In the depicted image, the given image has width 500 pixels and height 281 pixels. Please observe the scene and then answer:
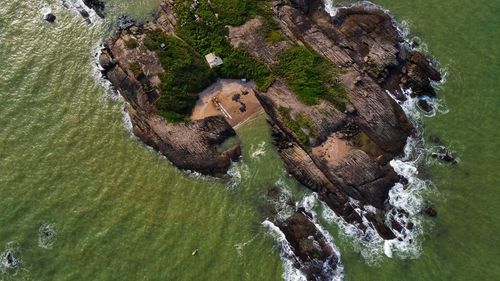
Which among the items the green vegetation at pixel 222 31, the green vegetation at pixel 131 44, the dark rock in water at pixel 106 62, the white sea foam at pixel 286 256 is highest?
the green vegetation at pixel 222 31

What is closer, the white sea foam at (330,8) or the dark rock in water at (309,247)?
the dark rock in water at (309,247)

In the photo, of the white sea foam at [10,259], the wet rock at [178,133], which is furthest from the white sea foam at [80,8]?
the white sea foam at [10,259]

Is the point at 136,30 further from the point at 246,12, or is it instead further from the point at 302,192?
the point at 302,192

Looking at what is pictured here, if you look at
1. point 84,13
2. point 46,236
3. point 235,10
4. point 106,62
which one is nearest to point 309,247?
point 46,236


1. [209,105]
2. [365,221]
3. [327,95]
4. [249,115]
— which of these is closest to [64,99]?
[209,105]

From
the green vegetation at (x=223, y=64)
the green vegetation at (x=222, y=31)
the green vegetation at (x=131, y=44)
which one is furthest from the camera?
the green vegetation at (x=131, y=44)

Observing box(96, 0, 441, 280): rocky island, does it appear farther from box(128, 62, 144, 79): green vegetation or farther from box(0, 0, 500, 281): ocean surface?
box(0, 0, 500, 281): ocean surface

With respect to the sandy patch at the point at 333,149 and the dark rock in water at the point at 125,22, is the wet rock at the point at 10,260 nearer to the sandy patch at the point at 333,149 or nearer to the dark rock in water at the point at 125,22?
the dark rock in water at the point at 125,22
